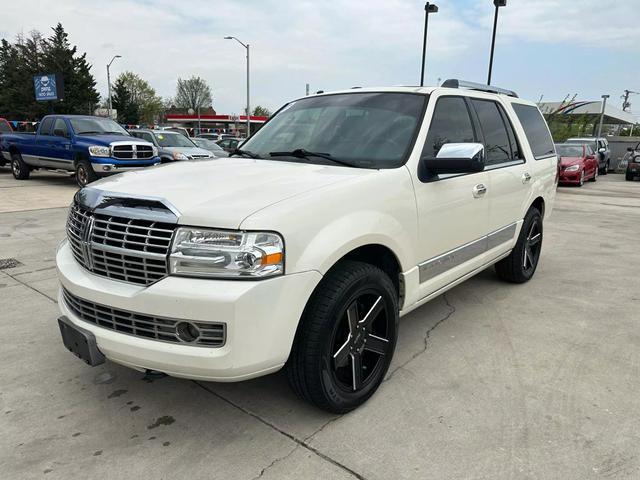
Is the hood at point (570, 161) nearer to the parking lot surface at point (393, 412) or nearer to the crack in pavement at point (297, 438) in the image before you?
the parking lot surface at point (393, 412)

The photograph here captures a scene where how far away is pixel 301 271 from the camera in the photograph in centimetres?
234

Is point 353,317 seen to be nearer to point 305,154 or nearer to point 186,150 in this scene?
point 305,154

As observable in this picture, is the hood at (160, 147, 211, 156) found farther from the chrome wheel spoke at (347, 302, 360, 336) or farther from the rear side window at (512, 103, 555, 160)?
the chrome wheel spoke at (347, 302, 360, 336)

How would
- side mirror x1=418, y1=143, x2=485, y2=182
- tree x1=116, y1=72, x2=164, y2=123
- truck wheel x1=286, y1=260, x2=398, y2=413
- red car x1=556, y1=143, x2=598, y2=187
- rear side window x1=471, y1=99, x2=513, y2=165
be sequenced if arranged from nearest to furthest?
A: 1. truck wheel x1=286, y1=260, x2=398, y2=413
2. side mirror x1=418, y1=143, x2=485, y2=182
3. rear side window x1=471, y1=99, x2=513, y2=165
4. red car x1=556, y1=143, x2=598, y2=187
5. tree x1=116, y1=72, x2=164, y2=123

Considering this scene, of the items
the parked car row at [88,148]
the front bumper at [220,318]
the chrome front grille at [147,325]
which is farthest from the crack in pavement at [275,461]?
the parked car row at [88,148]

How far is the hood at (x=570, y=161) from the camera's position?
17.6m

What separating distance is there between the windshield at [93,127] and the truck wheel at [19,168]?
303cm

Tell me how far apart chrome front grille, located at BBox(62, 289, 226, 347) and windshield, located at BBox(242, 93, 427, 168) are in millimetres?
1449

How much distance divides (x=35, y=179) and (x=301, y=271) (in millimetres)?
16062

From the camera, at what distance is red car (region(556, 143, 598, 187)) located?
17500 millimetres

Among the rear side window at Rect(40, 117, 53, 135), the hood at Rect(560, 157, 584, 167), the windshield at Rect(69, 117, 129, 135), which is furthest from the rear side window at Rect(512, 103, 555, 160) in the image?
the hood at Rect(560, 157, 584, 167)

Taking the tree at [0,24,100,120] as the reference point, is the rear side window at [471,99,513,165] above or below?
below

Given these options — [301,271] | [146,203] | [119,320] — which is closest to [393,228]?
[301,271]

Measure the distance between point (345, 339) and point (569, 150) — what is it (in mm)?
19168
